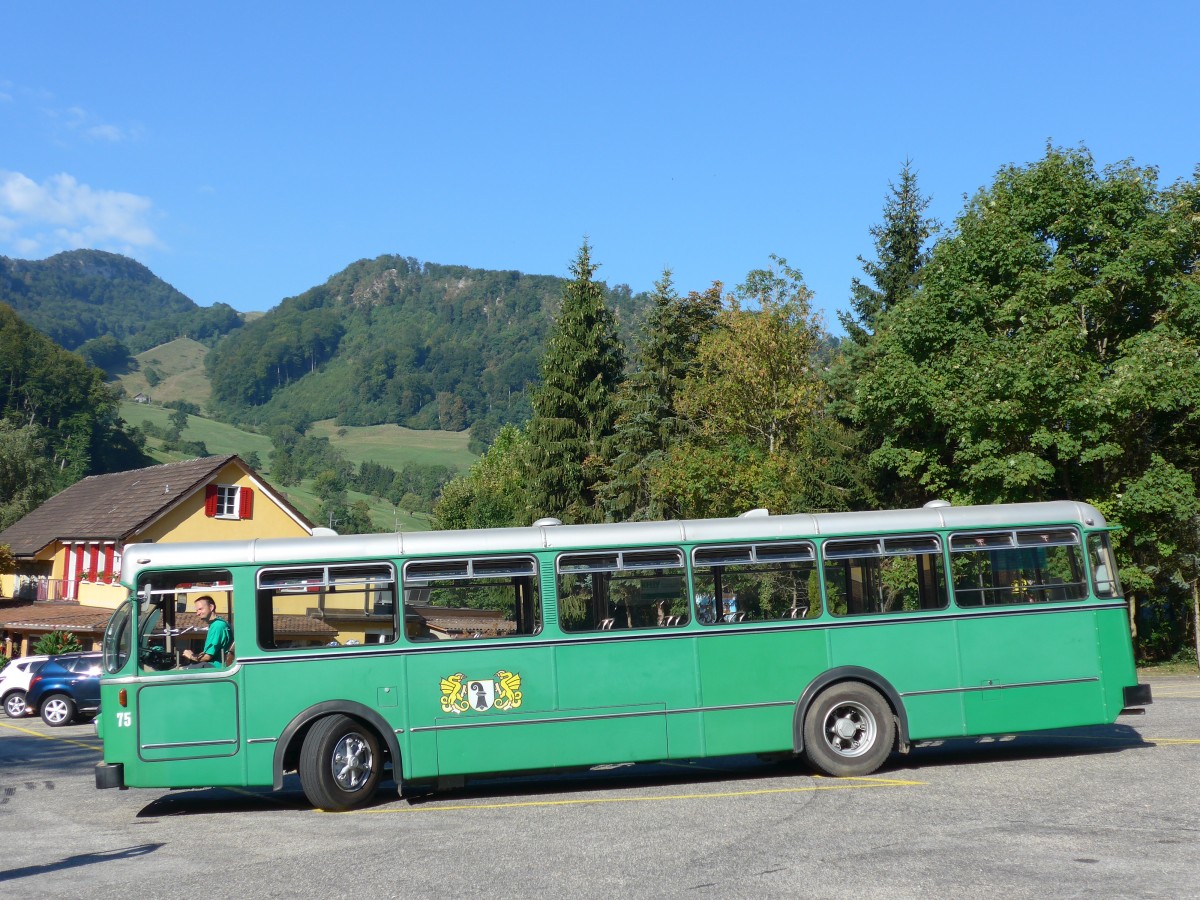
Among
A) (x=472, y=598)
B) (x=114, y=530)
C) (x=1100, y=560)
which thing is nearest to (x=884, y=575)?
(x=1100, y=560)

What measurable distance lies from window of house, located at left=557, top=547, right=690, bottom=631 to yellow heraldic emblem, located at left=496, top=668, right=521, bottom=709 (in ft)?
2.49

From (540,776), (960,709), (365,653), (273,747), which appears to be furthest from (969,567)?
(273,747)

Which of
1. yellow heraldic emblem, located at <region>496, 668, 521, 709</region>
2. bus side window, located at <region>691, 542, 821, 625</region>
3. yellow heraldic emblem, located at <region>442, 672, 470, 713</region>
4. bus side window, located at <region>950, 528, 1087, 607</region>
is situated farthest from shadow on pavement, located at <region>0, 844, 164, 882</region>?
bus side window, located at <region>950, 528, 1087, 607</region>

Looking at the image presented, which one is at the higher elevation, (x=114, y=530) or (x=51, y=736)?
(x=114, y=530)

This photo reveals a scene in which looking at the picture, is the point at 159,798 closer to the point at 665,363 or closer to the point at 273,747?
the point at 273,747

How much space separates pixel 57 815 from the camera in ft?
41.8

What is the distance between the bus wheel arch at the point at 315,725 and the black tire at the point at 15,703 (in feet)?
74.1

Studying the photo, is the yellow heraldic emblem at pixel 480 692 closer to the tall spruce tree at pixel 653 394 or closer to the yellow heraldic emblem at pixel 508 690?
the yellow heraldic emblem at pixel 508 690

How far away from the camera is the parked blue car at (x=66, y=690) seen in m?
29.0

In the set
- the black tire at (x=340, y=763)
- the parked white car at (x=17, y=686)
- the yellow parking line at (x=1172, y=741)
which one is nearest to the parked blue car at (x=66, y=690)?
the parked white car at (x=17, y=686)

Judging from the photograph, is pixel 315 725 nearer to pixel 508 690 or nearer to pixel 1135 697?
pixel 508 690

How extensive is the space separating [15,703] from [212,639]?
22682 millimetres

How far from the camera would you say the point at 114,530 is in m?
49.1

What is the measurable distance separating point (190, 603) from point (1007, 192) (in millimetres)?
26185
